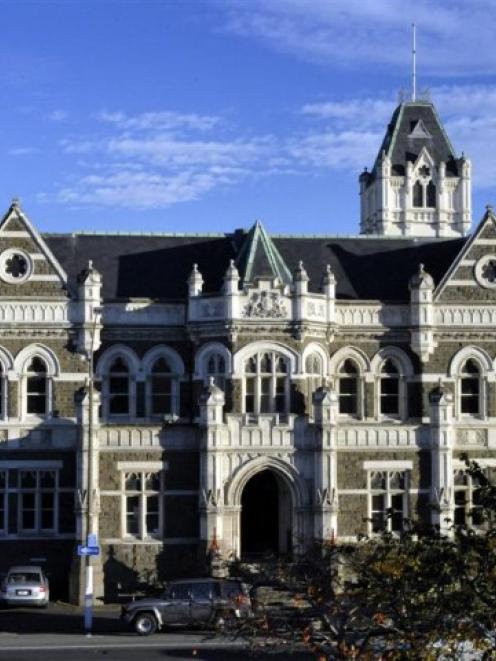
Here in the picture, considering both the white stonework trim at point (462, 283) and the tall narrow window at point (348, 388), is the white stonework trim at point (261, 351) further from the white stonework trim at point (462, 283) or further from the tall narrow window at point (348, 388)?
the white stonework trim at point (462, 283)

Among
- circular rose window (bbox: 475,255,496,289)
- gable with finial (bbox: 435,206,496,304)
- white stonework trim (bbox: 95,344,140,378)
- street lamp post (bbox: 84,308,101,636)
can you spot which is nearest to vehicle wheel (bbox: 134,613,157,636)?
street lamp post (bbox: 84,308,101,636)

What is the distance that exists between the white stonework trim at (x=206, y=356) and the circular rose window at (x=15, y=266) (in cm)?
658

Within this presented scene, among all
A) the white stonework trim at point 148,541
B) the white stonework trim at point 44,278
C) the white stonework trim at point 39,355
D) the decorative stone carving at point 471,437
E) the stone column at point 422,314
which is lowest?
the white stonework trim at point 148,541

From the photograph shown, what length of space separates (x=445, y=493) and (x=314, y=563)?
21908 millimetres

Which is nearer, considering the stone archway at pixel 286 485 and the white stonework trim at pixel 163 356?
the stone archway at pixel 286 485

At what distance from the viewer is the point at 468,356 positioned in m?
49.8

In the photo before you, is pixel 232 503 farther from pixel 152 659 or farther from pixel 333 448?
pixel 152 659

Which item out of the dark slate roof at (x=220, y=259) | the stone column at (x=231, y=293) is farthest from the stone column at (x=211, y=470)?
the dark slate roof at (x=220, y=259)

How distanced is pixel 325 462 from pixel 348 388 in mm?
4934

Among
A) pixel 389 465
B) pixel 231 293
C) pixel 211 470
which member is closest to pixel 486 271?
pixel 389 465

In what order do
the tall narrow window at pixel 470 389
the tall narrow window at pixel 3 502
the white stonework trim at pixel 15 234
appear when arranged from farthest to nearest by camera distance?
the tall narrow window at pixel 470 389, the white stonework trim at pixel 15 234, the tall narrow window at pixel 3 502

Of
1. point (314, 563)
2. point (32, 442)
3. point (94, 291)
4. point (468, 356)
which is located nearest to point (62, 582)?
point (32, 442)

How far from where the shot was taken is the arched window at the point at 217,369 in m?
47.9

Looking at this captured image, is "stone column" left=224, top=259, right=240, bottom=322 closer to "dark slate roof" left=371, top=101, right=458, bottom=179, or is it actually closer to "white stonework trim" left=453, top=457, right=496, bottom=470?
"white stonework trim" left=453, top=457, right=496, bottom=470
